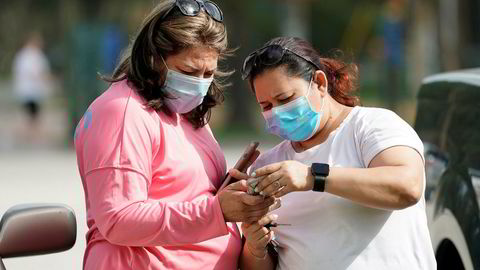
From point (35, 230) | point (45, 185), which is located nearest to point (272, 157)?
point (35, 230)

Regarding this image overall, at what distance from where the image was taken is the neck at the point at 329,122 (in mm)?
3545

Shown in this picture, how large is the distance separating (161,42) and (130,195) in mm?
512

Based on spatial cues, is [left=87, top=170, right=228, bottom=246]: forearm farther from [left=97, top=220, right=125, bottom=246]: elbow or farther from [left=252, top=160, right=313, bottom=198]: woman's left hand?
[left=252, top=160, right=313, bottom=198]: woman's left hand

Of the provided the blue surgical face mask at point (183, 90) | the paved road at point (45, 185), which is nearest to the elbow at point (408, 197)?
the blue surgical face mask at point (183, 90)

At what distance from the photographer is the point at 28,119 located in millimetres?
22172

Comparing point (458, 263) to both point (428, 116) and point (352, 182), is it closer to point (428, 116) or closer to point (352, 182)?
point (428, 116)

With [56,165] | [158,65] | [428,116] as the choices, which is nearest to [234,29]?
[56,165]

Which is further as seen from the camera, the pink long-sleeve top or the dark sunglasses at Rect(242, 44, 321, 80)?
the dark sunglasses at Rect(242, 44, 321, 80)

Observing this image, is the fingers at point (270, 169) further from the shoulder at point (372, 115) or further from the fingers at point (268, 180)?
the shoulder at point (372, 115)

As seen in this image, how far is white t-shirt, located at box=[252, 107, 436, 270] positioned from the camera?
3.35 m

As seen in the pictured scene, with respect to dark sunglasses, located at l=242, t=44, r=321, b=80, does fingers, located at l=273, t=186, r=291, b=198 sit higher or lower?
lower

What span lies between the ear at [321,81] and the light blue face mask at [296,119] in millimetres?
40

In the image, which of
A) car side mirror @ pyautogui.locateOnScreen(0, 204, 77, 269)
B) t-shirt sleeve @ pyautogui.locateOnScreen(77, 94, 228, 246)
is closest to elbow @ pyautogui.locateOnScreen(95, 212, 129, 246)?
t-shirt sleeve @ pyautogui.locateOnScreen(77, 94, 228, 246)

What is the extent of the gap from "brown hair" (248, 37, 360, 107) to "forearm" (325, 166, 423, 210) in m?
0.43
